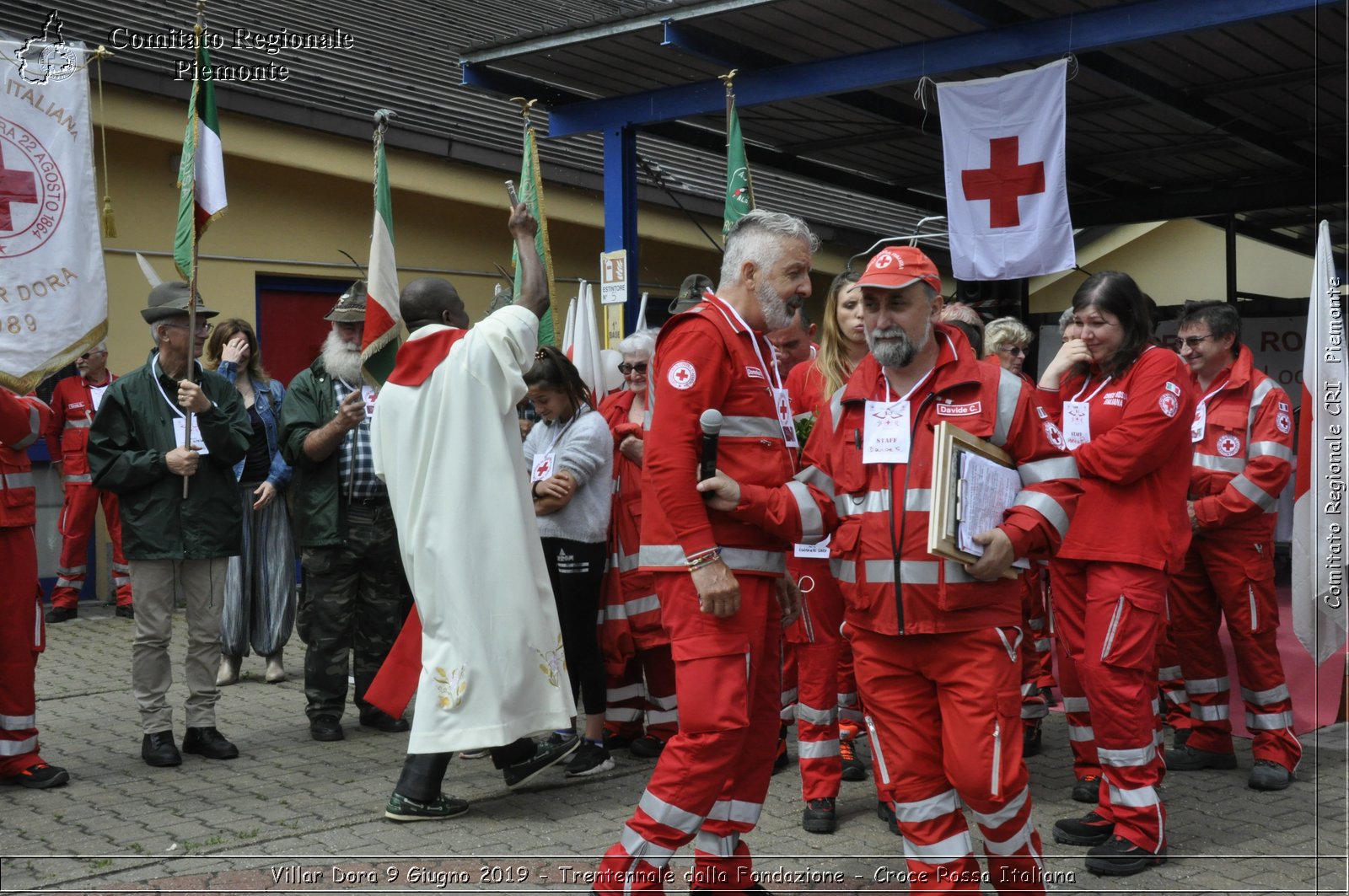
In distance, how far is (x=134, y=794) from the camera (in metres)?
6.24

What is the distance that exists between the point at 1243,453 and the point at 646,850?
4089 mm

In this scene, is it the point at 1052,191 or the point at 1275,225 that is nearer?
the point at 1052,191

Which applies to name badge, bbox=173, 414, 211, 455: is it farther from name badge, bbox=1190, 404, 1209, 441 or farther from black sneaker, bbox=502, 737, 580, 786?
name badge, bbox=1190, 404, 1209, 441

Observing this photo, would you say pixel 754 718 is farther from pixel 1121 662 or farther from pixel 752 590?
pixel 1121 662

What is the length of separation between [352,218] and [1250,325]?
9533 mm

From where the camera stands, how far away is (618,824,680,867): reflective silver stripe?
425cm

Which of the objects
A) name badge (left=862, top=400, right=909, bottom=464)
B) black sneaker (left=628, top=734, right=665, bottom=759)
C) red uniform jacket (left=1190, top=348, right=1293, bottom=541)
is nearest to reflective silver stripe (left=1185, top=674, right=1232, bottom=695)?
red uniform jacket (left=1190, top=348, right=1293, bottom=541)

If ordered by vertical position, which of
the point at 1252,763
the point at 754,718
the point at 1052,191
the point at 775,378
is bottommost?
the point at 1252,763

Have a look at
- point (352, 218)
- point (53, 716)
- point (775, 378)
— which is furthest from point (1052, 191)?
point (352, 218)

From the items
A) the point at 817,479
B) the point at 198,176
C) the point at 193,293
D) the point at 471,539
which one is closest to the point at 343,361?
the point at 193,293

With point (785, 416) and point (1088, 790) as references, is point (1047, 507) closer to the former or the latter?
point (785, 416)

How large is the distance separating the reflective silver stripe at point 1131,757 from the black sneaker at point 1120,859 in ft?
0.96

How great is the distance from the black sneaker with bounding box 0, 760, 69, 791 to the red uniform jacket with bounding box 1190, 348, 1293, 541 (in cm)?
579

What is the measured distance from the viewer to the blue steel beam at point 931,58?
7836 millimetres
